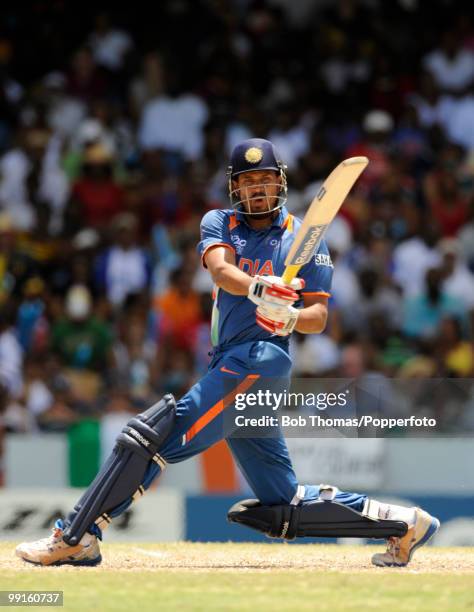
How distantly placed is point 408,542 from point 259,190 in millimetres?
1726

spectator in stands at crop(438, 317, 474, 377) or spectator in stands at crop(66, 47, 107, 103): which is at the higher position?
spectator in stands at crop(66, 47, 107, 103)

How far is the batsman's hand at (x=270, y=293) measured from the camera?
582 centimetres

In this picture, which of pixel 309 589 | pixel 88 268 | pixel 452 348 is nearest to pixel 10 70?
pixel 88 268

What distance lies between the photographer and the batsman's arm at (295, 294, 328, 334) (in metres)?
6.05

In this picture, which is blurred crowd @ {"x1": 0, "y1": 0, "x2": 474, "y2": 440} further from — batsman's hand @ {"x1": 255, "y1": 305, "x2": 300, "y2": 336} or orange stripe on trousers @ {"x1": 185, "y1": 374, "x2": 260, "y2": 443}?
batsman's hand @ {"x1": 255, "y1": 305, "x2": 300, "y2": 336}

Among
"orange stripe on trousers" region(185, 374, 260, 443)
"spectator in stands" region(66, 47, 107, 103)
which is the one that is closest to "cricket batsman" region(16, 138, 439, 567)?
"orange stripe on trousers" region(185, 374, 260, 443)

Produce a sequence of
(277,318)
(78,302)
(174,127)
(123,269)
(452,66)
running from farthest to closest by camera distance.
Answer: (452,66), (174,127), (123,269), (78,302), (277,318)

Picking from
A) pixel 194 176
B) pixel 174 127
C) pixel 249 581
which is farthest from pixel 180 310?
pixel 249 581

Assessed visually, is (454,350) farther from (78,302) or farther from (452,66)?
(452,66)

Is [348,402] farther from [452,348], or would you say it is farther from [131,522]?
[452,348]

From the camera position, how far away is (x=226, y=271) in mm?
6031

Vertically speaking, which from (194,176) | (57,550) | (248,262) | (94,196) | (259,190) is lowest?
(57,550)

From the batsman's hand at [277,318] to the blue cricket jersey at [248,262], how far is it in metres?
0.21

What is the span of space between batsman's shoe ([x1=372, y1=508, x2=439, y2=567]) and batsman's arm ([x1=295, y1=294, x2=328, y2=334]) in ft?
3.29
